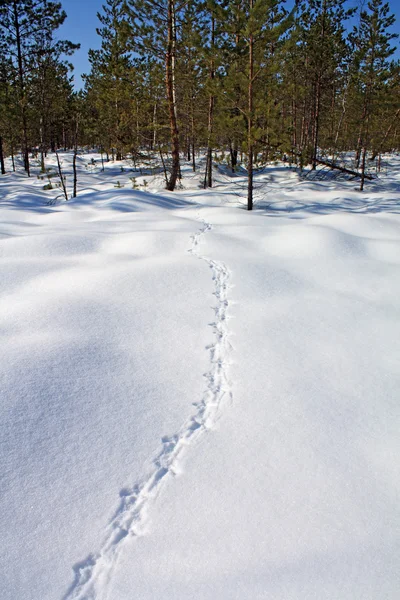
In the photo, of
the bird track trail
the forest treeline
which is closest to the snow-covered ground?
the bird track trail

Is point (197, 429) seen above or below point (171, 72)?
below

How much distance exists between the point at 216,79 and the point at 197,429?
1321 cm

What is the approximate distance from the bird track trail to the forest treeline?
9.54 metres

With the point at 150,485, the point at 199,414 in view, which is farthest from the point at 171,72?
the point at 150,485

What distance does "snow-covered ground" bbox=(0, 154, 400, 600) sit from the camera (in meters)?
1.65

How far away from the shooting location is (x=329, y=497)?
78.8 inches

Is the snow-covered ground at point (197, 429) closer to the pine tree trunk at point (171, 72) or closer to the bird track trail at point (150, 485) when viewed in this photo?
the bird track trail at point (150, 485)

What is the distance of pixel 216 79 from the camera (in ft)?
40.7

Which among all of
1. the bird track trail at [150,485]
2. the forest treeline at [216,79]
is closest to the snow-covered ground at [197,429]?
the bird track trail at [150,485]

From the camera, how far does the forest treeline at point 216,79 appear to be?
10.7 meters

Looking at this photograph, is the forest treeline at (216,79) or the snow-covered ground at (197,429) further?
the forest treeline at (216,79)

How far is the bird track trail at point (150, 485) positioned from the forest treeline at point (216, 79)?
31.3ft

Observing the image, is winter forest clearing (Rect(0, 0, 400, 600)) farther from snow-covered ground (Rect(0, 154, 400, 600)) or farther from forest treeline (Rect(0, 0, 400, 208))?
forest treeline (Rect(0, 0, 400, 208))

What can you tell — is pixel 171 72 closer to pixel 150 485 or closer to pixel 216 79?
pixel 216 79
